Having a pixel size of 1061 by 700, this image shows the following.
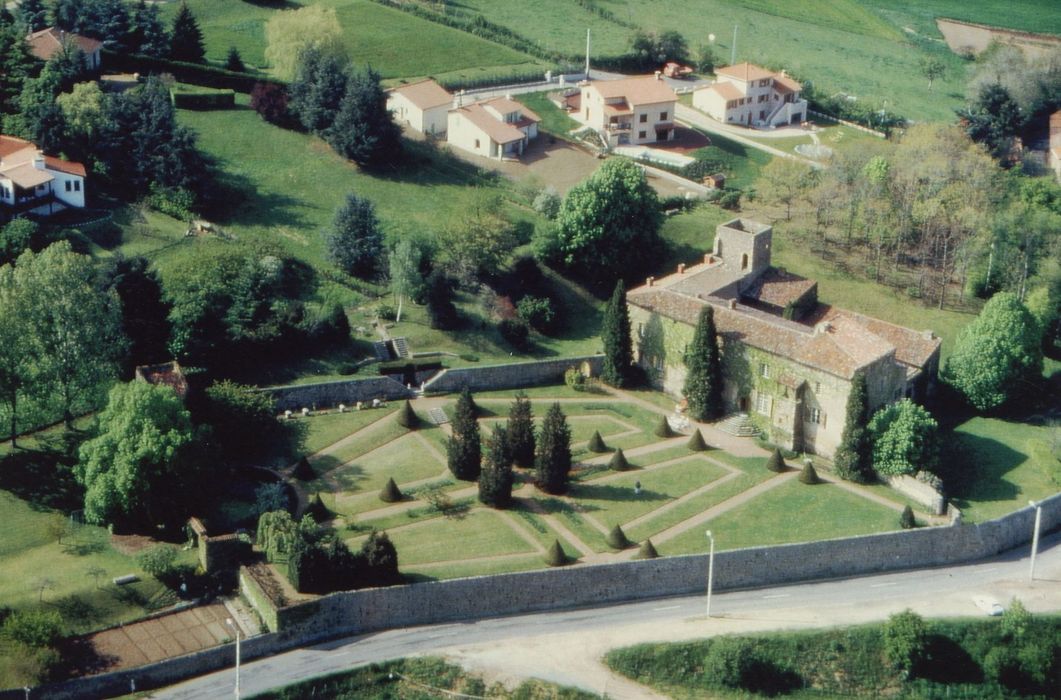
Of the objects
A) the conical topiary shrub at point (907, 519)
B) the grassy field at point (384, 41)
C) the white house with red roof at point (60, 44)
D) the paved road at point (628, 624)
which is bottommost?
the paved road at point (628, 624)

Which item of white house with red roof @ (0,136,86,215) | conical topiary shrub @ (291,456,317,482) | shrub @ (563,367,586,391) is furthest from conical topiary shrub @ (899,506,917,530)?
white house with red roof @ (0,136,86,215)

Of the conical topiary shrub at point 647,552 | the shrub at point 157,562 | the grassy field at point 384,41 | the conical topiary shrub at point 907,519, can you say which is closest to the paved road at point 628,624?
the conical topiary shrub at point 647,552

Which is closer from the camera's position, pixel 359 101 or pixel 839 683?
pixel 839 683

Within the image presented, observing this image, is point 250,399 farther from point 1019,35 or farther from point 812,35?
point 1019,35

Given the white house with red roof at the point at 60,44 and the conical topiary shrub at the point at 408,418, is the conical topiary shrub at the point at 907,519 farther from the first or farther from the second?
the white house with red roof at the point at 60,44

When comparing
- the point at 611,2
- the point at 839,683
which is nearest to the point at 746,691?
the point at 839,683

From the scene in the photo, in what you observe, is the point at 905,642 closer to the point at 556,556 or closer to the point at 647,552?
the point at 647,552
